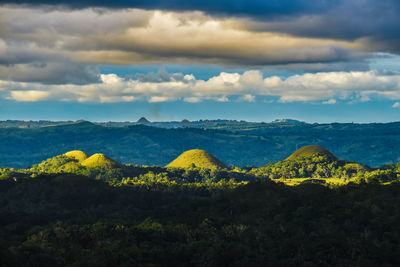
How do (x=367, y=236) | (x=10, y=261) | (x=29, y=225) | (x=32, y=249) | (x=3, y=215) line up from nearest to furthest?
1. (x=10, y=261)
2. (x=32, y=249)
3. (x=367, y=236)
4. (x=29, y=225)
5. (x=3, y=215)

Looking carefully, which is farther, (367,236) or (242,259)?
(367,236)

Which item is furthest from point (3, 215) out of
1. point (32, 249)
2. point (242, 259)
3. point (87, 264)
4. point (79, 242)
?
point (242, 259)

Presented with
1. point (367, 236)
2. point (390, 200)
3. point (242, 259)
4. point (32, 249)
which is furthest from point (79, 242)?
point (390, 200)

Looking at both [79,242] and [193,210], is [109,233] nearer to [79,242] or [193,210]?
[79,242]

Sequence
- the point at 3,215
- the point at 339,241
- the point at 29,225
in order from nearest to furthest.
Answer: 1. the point at 339,241
2. the point at 29,225
3. the point at 3,215

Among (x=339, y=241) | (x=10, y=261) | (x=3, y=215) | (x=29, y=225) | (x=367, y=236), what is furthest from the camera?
(x=3, y=215)

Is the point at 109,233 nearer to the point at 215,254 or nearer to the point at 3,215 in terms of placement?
the point at 215,254

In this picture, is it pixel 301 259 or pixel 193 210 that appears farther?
pixel 193 210

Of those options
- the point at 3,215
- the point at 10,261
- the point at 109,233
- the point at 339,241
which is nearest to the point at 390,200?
the point at 339,241

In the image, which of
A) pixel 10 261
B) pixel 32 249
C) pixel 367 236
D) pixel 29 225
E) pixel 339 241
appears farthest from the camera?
pixel 29 225
